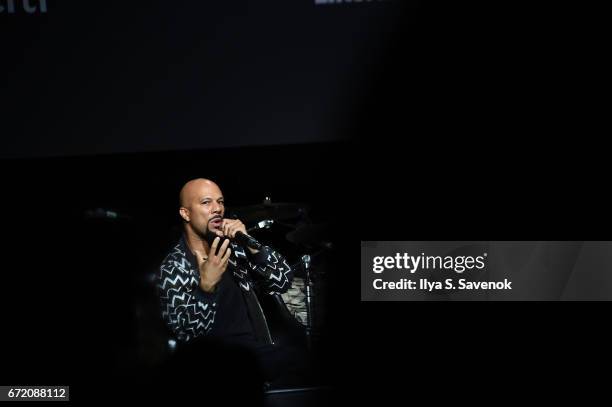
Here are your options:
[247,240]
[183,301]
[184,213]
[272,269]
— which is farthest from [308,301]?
[184,213]

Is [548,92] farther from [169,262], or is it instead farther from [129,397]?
[129,397]

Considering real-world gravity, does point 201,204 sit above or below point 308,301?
above

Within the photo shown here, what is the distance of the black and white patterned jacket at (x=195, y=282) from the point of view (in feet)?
6.38

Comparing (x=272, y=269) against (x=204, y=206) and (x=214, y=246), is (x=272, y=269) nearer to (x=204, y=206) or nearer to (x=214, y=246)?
(x=214, y=246)

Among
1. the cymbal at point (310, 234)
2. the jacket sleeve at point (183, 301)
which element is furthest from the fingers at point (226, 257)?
the cymbal at point (310, 234)

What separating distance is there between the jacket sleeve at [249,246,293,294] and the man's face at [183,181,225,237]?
188mm

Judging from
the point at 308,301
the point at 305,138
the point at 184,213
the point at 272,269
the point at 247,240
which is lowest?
the point at 308,301

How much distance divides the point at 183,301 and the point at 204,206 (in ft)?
1.15

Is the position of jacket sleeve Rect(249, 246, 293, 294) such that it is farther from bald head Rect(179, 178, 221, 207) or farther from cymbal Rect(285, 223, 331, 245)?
bald head Rect(179, 178, 221, 207)

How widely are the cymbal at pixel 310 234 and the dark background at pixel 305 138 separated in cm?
5

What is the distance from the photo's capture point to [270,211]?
2.02m

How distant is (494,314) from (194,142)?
4.31 feet

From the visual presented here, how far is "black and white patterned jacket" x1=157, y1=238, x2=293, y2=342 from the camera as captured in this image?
76.5 inches

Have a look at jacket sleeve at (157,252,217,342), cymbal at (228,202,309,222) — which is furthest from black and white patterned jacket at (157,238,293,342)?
cymbal at (228,202,309,222)
